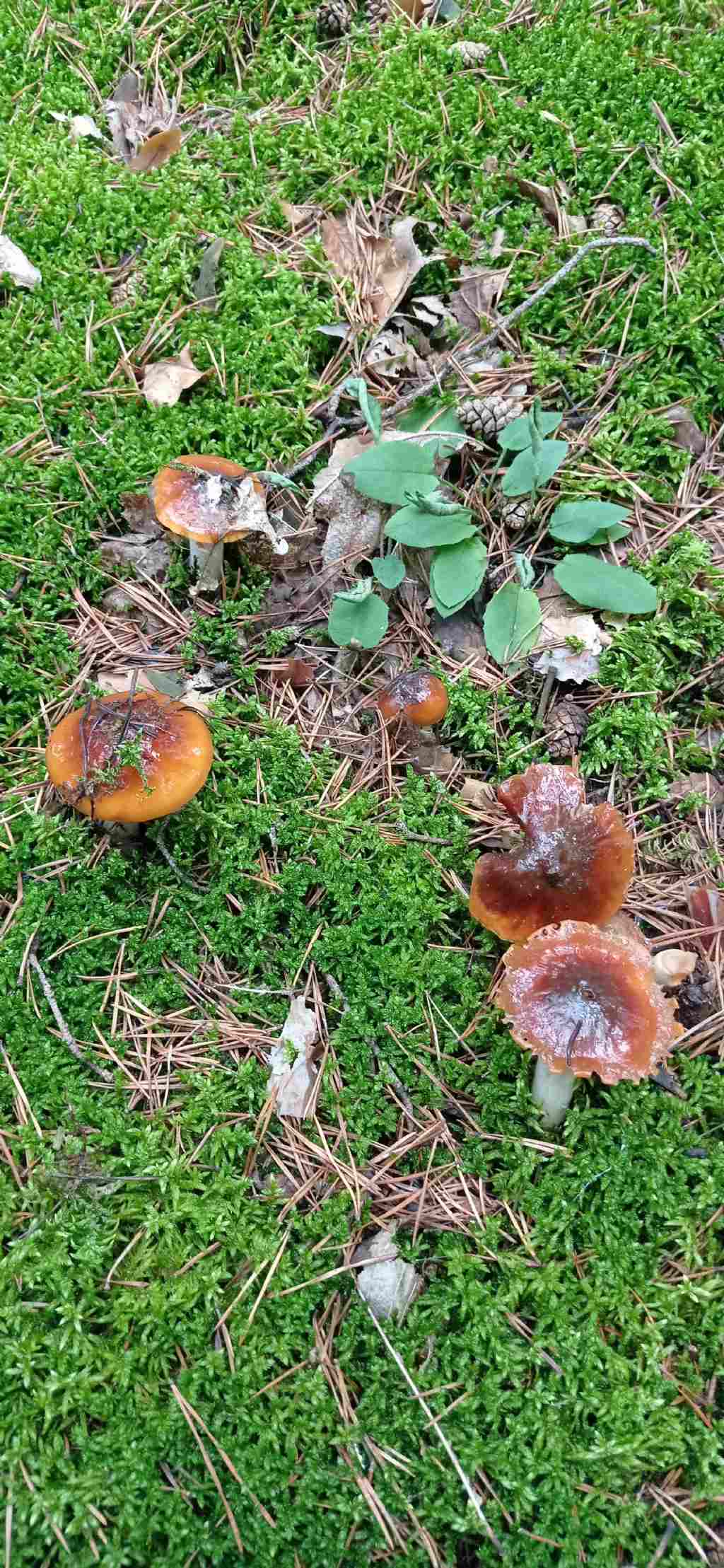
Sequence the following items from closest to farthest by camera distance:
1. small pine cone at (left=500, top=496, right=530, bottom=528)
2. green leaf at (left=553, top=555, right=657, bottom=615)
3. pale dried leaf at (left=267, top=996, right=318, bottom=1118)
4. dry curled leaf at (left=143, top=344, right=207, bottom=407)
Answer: pale dried leaf at (left=267, top=996, right=318, bottom=1118)
green leaf at (left=553, top=555, right=657, bottom=615)
small pine cone at (left=500, top=496, right=530, bottom=528)
dry curled leaf at (left=143, top=344, right=207, bottom=407)

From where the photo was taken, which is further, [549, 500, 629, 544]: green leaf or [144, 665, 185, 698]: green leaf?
[549, 500, 629, 544]: green leaf

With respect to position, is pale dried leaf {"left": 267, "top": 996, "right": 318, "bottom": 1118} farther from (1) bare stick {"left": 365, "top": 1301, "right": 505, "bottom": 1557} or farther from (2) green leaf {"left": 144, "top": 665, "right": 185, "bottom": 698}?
(2) green leaf {"left": 144, "top": 665, "right": 185, "bottom": 698}

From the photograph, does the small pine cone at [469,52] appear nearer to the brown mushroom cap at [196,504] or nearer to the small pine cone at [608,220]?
the small pine cone at [608,220]

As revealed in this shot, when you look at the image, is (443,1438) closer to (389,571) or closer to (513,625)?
(513,625)

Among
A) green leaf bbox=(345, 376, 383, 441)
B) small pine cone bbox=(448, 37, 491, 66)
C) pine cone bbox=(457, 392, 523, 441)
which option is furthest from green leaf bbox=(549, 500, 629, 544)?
small pine cone bbox=(448, 37, 491, 66)

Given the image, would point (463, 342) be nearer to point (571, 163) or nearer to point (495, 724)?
point (571, 163)

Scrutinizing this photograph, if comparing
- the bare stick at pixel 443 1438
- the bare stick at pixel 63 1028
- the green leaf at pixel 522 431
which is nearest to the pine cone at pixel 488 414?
the green leaf at pixel 522 431

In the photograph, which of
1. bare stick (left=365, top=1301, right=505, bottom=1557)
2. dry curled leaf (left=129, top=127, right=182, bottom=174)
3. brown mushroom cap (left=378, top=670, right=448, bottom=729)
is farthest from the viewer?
dry curled leaf (left=129, top=127, right=182, bottom=174)
